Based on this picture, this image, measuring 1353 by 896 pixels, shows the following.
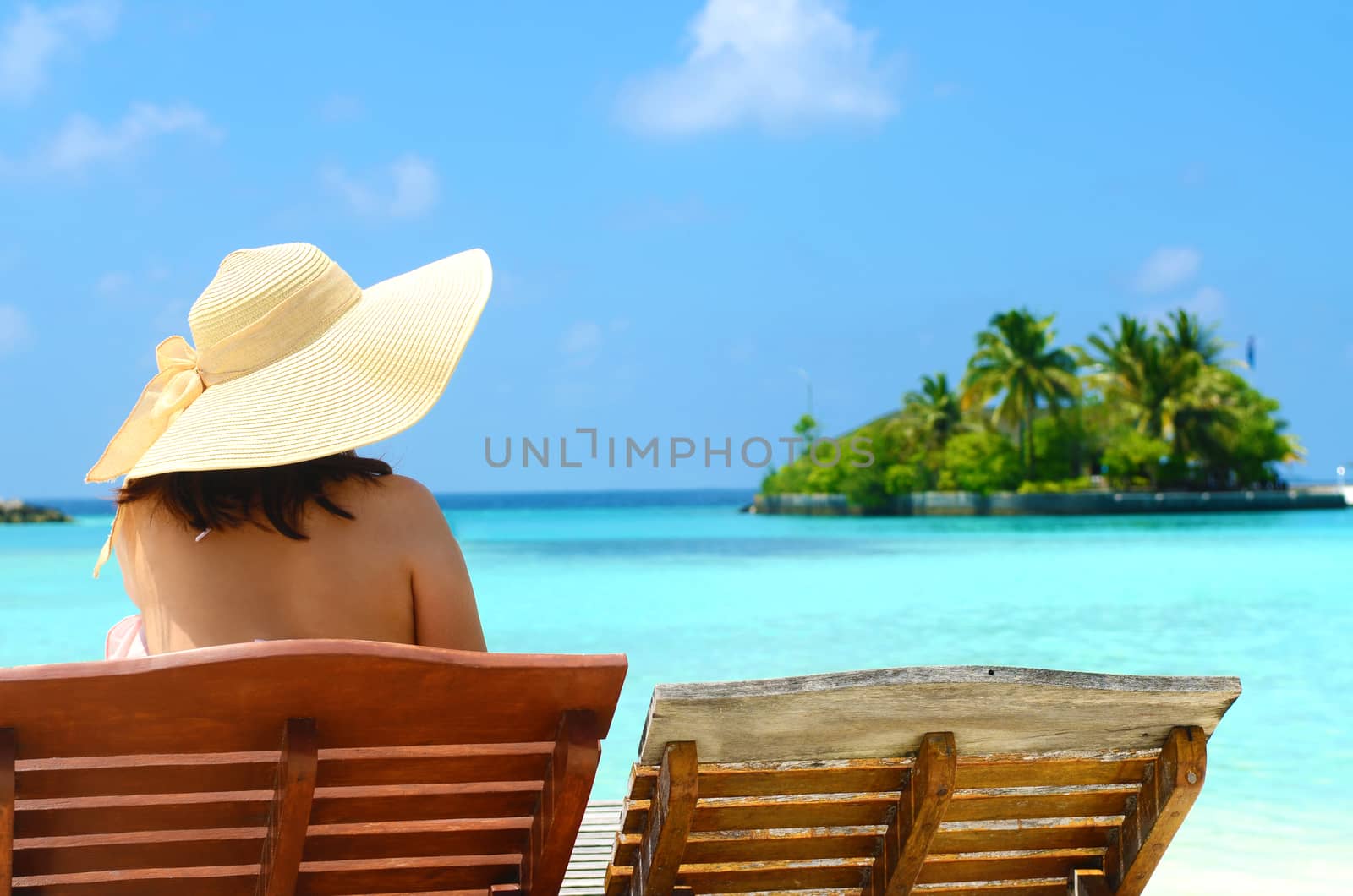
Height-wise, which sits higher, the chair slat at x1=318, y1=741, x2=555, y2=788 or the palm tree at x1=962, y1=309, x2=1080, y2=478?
the palm tree at x1=962, y1=309, x2=1080, y2=478

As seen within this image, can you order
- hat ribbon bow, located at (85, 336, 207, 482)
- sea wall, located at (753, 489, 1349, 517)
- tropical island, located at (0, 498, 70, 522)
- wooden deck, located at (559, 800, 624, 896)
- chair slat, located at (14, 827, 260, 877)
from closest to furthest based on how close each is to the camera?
chair slat, located at (14, 827, 260, 877)
hat ribbon bow, located at (85, 336, 207, 482)
wooden deck, located at (559, 800, 624, 896)
sea wall, located at (753, 489, 1349, 517)
tropical island, located at (0, 498, 70, 522)

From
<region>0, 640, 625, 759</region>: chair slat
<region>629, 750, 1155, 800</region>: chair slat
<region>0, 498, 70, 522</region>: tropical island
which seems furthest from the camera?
<region>0, 498, 70, 522</region>: tropical island

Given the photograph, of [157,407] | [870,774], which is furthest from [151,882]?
[870,774]

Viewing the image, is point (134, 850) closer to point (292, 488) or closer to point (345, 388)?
point (292, 488)

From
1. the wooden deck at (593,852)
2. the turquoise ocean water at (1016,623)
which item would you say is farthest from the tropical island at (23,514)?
the wooden deck at (593,852)

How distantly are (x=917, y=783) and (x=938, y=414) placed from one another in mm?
49535

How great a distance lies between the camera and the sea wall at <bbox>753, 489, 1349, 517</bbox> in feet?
140

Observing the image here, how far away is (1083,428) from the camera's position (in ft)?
155

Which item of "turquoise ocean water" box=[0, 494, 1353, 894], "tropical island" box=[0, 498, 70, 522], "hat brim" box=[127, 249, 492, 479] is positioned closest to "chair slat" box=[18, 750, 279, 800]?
"hat brim" box=[127, 249, 492, 479]

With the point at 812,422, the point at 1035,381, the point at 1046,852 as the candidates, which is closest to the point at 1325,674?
the point at 1046,852

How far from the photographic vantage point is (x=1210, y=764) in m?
6.54

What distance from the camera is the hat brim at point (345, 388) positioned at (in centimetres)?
167

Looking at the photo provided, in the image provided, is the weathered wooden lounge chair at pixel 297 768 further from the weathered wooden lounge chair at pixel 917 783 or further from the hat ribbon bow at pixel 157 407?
the hat ribbon bow at pixel 157 407

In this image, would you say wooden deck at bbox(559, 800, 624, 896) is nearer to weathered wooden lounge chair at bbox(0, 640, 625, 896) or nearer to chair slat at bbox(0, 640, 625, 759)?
weathered wooden lounge chair at bbox(0, 640, 625, 896)
